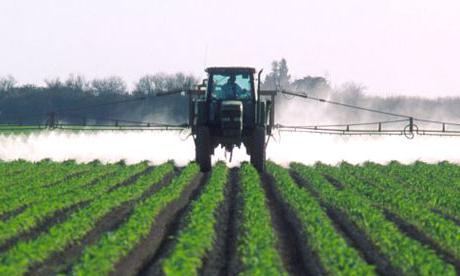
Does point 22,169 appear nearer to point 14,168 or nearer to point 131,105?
point 14,168

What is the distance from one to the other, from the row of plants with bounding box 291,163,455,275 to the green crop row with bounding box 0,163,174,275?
4.39 metres

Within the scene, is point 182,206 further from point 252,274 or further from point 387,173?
point 387,173

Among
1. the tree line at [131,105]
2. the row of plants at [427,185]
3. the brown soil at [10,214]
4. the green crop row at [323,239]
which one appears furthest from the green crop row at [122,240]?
the tree line at [131,105]

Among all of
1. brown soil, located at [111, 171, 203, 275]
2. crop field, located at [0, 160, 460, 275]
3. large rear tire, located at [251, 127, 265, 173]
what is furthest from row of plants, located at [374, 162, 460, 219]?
brown soil, located at [111, 171, 203, 275]

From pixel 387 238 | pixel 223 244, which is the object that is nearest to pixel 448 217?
pixel 387 238

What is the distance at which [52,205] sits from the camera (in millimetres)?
16766

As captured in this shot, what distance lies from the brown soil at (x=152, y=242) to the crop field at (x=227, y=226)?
0.02 metres

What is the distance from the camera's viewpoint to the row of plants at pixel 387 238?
11102 millimetres

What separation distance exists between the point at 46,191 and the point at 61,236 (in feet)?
24.2

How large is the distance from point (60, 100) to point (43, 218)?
59.3 m

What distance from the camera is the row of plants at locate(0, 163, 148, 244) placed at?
14.1 metres

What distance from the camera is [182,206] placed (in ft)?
58.5

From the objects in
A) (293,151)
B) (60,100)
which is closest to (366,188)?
(293,151)

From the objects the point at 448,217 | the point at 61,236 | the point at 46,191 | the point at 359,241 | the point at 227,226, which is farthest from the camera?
the point at 46,191
